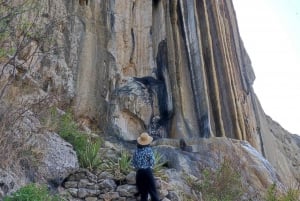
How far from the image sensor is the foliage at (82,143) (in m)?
9.95

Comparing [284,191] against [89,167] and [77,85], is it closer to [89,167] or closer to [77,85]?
[89,167]

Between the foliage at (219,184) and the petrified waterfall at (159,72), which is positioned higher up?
the petrified waterfall at (159,72)

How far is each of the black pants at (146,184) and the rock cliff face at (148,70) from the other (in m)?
5.00

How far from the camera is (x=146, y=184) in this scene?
888 cm

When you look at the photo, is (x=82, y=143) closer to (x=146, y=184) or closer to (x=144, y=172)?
(x=144, y=172)

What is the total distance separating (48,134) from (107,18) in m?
7.55

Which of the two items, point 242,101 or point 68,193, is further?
point 242,101

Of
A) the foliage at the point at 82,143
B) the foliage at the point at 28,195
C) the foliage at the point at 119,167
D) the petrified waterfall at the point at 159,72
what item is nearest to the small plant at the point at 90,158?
the foliage at the point at 82,143

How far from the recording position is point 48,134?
9867 millimetres

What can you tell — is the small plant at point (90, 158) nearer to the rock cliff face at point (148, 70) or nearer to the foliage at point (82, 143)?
the foliage at point (82, 143)

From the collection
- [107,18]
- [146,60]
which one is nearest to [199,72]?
[146,60]

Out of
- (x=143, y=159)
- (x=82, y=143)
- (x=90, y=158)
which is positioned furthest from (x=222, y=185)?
(x=82, y=143)

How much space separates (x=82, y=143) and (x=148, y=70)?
628 cm

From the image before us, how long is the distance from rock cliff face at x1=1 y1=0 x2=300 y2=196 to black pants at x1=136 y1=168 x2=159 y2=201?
4995 mm
